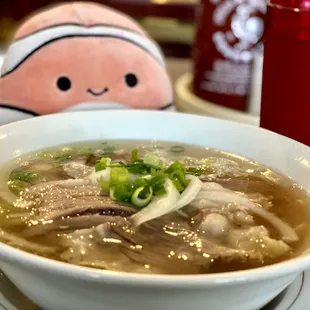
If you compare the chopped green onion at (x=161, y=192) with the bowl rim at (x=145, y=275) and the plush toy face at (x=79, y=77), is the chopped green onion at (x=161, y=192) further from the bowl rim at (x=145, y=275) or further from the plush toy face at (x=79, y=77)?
the plush toy face at (x=79, y=77)

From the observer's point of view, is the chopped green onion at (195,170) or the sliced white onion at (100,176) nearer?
the sliced white onion at (100,176)

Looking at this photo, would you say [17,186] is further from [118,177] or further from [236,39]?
[236,39]

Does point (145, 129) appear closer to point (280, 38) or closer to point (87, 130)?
point (87, 130)

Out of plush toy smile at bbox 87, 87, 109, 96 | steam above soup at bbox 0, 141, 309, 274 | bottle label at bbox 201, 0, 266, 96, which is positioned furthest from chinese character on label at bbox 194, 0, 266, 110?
steam above soup at bbox 0, 141, 309, 274

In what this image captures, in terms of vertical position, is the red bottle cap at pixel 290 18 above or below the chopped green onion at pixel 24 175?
above

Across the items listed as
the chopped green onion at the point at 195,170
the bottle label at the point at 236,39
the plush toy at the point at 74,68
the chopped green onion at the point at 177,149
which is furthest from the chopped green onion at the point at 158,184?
the bottle label at the point at 236,39

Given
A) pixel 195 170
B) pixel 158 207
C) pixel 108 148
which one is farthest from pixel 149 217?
pixel 108 148

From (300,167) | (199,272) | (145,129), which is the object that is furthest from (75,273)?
(145,129)
